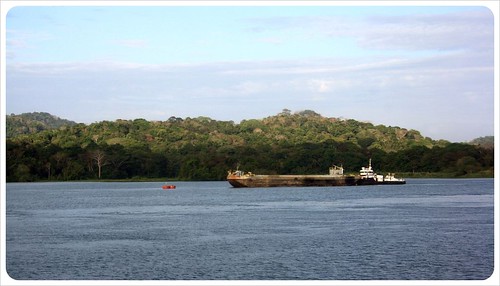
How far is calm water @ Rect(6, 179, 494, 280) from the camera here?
26.5 metres

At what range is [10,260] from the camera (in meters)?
29.8

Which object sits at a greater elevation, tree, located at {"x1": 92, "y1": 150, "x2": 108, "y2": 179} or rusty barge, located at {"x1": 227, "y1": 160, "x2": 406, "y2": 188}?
tree, located at {"x1": 92, "y1": 150, "x2": 108, "y2": 179}

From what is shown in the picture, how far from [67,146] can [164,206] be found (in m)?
73.0

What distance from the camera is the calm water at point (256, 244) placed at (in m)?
26.5

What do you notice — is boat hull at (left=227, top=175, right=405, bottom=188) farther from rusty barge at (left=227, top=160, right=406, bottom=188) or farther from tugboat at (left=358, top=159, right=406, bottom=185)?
tugboat at (left=358, top=159, right=406, bottom=185)

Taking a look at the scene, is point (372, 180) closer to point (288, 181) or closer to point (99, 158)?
point (288, 181)

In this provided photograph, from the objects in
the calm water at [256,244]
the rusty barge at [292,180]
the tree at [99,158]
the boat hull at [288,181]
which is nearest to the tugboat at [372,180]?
the rusty barge at [292,180]

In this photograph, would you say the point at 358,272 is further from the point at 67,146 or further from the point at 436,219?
the point at 67,146

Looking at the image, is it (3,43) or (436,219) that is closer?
(3,43)

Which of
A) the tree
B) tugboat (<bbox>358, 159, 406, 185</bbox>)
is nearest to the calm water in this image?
tugboat (<bbox>358, 159, 406, 185</bbox>)

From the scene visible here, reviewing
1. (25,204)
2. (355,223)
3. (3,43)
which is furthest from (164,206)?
(3,43)

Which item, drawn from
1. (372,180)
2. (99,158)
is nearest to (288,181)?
(372,180)

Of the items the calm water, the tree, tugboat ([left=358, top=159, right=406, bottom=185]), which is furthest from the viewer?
the tree

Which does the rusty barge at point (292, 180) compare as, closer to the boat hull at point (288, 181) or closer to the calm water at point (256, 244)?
the boat hull at point (288, 181)
